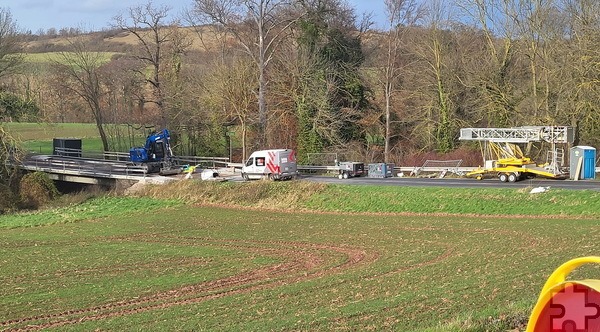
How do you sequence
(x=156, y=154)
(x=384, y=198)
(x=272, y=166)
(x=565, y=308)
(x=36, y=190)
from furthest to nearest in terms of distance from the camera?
(x=156, y=154), (x=36, y=190), (x=272, y=166), (x=384, y=198), (x=565, y=308)

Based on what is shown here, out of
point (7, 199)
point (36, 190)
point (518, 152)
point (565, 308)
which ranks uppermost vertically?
point (518, 152)

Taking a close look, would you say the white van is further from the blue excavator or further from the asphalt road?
the blue excavator

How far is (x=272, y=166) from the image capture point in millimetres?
44844

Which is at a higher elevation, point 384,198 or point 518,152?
point 518,152

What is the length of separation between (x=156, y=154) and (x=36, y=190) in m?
9.96

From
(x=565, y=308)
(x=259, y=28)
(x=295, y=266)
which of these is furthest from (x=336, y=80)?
(x=565, y=308)

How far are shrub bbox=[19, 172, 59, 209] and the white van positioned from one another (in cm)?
1546

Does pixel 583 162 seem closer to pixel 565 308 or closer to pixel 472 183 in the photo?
pixel 472 183

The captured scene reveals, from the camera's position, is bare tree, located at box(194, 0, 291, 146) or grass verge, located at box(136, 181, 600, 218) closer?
grass verge, located at box(136, 181, 600, 218)

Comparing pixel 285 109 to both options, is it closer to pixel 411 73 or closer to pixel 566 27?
pixel 411 73

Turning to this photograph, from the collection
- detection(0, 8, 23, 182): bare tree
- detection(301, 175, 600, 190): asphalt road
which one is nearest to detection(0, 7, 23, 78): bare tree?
detection(0, 8, 23, 182): bare tree

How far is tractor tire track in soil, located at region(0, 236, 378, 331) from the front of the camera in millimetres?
13312

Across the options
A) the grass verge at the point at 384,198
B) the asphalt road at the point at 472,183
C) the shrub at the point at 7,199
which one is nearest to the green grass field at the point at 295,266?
the grass verge at the point at 384,198

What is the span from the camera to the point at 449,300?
12.1 m
